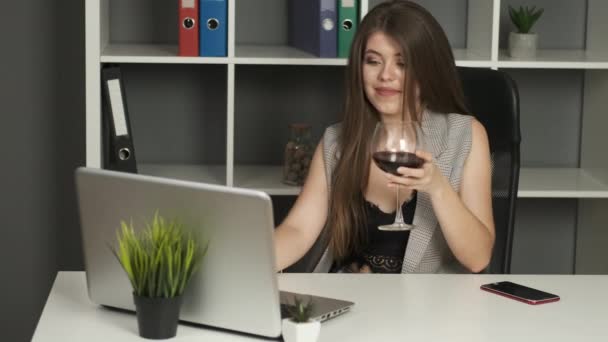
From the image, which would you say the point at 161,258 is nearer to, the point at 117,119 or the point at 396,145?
the point at 396,145

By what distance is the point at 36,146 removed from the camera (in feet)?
11.7

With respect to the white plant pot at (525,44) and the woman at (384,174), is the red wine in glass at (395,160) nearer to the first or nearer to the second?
the woman at (384,174)

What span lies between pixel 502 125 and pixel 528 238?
1410 mm

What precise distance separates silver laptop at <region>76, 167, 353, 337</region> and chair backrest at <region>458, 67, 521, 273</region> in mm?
768

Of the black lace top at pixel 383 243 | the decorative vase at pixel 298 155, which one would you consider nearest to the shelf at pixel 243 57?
the decorative vase at pixel 298 155

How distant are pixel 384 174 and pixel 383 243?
0.18 meters

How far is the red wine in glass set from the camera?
6.17 feet

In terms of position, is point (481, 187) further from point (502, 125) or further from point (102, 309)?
point (102, 309)

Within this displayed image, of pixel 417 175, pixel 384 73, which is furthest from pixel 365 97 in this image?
pixel 417 175

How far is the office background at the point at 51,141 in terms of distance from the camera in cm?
350

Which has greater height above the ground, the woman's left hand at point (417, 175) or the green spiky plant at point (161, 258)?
the woman's left hand at point (417, 175)

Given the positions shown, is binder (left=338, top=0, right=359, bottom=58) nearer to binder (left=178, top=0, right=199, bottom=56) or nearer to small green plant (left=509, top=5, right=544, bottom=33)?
binder (left=178, top=0, right=199, bottom=56)

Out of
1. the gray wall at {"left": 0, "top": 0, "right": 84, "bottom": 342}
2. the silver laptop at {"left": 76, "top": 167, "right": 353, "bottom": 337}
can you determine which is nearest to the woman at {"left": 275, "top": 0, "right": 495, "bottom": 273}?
the silver laptop at {"left": 76, "top": 167, "right": 353, "bottom": 337}

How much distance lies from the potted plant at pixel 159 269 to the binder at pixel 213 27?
5.06ft
